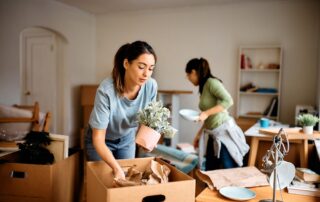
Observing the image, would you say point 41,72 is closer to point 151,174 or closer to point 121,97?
point 121,97

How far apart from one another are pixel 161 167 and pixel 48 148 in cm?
85

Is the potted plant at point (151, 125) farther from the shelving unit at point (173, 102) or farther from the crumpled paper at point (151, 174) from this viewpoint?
the shelving unit at point (173, 102)

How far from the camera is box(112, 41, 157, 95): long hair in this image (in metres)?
1.49

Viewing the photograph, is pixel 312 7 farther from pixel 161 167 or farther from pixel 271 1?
pixel 161 167

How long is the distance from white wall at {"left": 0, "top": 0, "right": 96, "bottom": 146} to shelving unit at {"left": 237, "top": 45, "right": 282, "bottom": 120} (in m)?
2.76

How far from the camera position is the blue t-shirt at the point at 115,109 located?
142cm

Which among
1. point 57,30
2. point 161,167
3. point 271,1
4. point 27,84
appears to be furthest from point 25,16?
point 161,167

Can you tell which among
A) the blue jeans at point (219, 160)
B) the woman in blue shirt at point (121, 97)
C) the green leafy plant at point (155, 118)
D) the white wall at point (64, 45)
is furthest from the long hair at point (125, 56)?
the white wall at point (64, 45)

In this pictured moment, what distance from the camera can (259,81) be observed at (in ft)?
15.9

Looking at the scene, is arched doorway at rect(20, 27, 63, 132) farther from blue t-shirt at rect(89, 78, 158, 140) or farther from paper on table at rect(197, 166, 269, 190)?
paper on table at rect(197, 166, 269, 190)

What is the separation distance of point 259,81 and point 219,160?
2.41 metres

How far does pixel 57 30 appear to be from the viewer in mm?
5027

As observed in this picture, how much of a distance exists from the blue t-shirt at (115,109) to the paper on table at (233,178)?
47 cm

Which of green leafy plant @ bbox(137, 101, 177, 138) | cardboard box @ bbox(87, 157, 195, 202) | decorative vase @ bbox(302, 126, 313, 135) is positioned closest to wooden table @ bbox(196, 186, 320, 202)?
cardboard box @ bbox(87, 157, 195, 202)
